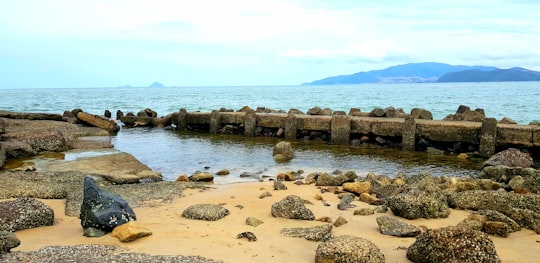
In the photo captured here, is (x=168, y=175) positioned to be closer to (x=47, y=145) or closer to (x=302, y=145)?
(x=47, y=145)

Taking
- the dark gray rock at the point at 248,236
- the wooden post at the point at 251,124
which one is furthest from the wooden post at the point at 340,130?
the dark gray rock at the point at 248,236

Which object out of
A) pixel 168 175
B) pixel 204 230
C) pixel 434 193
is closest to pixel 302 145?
pixel 168 175

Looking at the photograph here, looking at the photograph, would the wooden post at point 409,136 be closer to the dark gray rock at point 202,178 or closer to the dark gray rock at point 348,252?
the dark gray rock at point 202,178

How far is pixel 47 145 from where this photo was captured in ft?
47.5

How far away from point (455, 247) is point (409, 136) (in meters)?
11.6

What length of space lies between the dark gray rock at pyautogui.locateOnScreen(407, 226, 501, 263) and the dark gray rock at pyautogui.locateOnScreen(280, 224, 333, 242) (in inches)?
47.5

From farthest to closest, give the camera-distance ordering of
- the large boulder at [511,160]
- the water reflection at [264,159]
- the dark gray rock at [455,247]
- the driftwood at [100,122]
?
the driftwood at [100,122] < the water reflection at [264,159] < the large boulder at [511,160] < the dark gray rock at [455,247]

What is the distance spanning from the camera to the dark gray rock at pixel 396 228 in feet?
18.7

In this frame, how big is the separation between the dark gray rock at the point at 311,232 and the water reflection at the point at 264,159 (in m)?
4.76

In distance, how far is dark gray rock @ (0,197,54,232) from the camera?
5848mm

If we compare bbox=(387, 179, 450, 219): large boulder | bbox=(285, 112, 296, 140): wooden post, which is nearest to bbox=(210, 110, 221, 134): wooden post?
bbox=(285, 112, 296, 140): wooden post

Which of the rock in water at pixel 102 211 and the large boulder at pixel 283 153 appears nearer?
the rock in water at pixel 102 211

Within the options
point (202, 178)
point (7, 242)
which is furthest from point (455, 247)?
point (202, 178)

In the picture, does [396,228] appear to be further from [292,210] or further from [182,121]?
[182,121]
